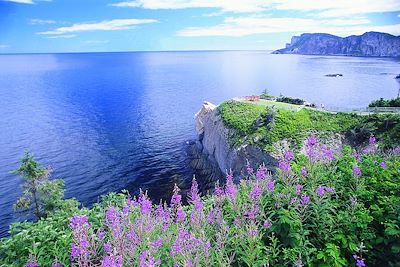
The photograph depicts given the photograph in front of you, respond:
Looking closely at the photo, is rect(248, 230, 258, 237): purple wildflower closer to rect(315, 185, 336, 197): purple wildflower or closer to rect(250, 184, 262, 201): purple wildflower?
rect(250, 184, 262, 201): purple wildflower

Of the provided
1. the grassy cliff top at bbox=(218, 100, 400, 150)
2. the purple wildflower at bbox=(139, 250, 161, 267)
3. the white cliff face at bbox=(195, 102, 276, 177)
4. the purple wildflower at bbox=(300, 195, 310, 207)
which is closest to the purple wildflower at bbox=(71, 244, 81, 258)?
the purple wildflower at bbox=(139, 250, 161, 267)

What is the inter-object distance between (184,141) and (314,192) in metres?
45.0

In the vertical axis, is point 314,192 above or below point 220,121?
above

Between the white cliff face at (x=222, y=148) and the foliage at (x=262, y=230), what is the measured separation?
18.0 m

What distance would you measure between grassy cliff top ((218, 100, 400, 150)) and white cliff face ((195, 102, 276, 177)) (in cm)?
101

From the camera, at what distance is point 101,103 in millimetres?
83250

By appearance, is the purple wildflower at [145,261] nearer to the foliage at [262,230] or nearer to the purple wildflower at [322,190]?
the foliage at [262,230]

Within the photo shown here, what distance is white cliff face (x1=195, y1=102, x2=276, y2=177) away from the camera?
31672mm

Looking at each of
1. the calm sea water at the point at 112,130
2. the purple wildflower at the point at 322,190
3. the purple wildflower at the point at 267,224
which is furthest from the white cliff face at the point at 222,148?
the purple wildflower at the point at 267,224

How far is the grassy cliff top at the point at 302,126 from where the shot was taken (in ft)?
103

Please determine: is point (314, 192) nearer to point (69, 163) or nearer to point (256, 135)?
point (256, 135)

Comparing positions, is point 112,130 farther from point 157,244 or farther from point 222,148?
point 157,244

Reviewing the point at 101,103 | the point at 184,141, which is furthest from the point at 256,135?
the point at 101,103

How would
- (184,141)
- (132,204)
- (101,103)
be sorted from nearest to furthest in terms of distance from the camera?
(132,204), (184,141), (101,103)
